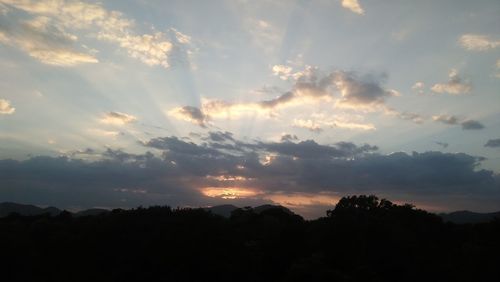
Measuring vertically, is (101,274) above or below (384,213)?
below

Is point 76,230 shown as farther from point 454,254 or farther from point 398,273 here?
point 454,254

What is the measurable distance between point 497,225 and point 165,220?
3177 centimetres

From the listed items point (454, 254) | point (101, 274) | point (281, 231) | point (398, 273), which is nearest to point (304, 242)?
point (281, 231)

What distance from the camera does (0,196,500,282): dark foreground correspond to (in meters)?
28.3

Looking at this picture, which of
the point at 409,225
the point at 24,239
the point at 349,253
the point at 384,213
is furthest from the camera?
the point at 384,213

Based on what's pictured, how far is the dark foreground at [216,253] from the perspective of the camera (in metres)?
28.3

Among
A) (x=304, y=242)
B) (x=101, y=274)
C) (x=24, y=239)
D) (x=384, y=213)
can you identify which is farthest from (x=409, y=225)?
(x=24, y=239)

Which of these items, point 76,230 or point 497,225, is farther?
point 497,225

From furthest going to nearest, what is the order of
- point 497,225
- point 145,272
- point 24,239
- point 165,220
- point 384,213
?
point 384,213 → point 497,225 → point 165,220 → point 24,239 → point 145,272

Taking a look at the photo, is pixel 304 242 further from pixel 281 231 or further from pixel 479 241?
pixel 479 241

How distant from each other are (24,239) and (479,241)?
119 feet

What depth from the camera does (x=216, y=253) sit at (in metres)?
29.3

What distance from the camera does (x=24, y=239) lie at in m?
30.6

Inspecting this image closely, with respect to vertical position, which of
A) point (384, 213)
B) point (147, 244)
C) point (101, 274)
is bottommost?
point (101, 274)
